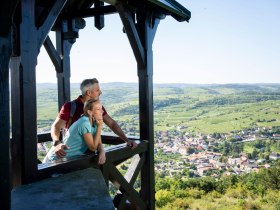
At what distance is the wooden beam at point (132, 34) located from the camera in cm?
369

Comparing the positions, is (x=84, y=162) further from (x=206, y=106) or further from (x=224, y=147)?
(x=206, y=106)

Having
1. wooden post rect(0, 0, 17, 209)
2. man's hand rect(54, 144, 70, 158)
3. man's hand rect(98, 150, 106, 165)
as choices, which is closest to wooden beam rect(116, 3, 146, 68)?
man's hand rect(98, 150, 106, 165)

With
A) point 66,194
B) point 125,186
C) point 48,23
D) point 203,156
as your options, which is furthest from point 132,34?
point 203,156

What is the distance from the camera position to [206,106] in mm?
127812

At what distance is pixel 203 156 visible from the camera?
64.8m

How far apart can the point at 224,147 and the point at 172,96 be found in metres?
70.5

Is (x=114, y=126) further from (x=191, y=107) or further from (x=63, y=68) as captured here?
(x=191, y=107)

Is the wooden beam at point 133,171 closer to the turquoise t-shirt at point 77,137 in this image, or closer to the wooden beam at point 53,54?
the turquoise t-shirt at point 77,137

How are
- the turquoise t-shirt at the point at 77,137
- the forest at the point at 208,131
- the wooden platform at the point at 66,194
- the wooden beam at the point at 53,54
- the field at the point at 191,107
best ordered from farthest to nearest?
the field at the point at 191,107, the forest at the point at 208,131, the wooden beam at the point at 53,54, the turquoise t-shirt at the point at 77,137, the wooden platform at the point at 66,194

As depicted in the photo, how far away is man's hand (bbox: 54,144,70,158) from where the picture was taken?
9.46 feet

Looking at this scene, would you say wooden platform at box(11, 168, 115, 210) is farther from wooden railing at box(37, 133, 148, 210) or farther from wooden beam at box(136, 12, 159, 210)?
wooden beam at box(136, 12, 159, 210)

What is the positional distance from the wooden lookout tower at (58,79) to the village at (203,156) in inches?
1619

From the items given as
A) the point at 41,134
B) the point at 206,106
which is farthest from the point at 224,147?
the point at 41,134

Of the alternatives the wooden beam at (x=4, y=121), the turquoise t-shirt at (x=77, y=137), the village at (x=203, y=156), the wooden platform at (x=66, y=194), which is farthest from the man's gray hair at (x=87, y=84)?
the village at (x=203, y=156)
